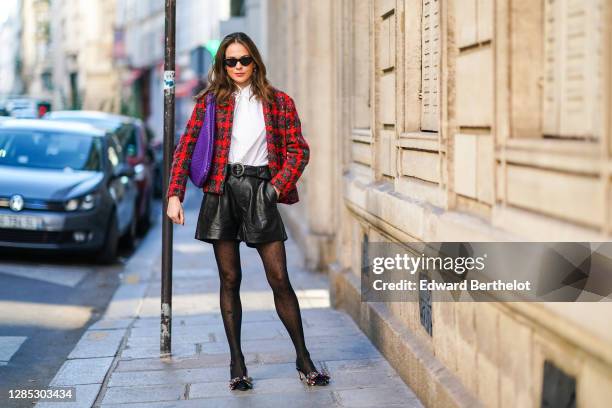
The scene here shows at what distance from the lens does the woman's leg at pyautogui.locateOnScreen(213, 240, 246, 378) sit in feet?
20.5

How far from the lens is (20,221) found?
39.5ft

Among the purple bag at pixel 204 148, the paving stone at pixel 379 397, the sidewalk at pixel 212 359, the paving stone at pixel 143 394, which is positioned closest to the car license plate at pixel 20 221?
the sidewalk at pixel 212 359

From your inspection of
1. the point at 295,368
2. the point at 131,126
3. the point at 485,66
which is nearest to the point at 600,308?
the point at 485,66

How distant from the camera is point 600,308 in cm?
361

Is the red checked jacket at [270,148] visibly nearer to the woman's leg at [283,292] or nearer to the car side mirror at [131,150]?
the woman's leg at [283,292]

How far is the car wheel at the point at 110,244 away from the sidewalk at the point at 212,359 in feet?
6.16

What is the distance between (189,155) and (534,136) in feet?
7.53

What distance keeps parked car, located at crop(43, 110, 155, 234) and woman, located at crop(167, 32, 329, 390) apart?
993 cm

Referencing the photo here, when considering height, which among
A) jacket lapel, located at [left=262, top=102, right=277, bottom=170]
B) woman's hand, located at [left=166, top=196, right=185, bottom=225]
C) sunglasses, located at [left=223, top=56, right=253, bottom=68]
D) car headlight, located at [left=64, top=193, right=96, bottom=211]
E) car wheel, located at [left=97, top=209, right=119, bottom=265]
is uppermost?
sunglasses, located at [left=223, top=56, right=253, bottom=68]

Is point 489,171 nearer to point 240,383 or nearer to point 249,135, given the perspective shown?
point 249,135

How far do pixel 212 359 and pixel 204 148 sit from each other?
169cm

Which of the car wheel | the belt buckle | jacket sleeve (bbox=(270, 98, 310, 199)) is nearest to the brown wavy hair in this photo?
jacket sleeve (bbox=(270, 98, 310, 199))

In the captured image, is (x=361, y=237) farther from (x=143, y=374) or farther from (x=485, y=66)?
(x=485, y=66)

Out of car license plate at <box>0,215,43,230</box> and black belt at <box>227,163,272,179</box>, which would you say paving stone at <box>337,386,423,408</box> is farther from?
car license plate at <box>0,215,43,230</box>
